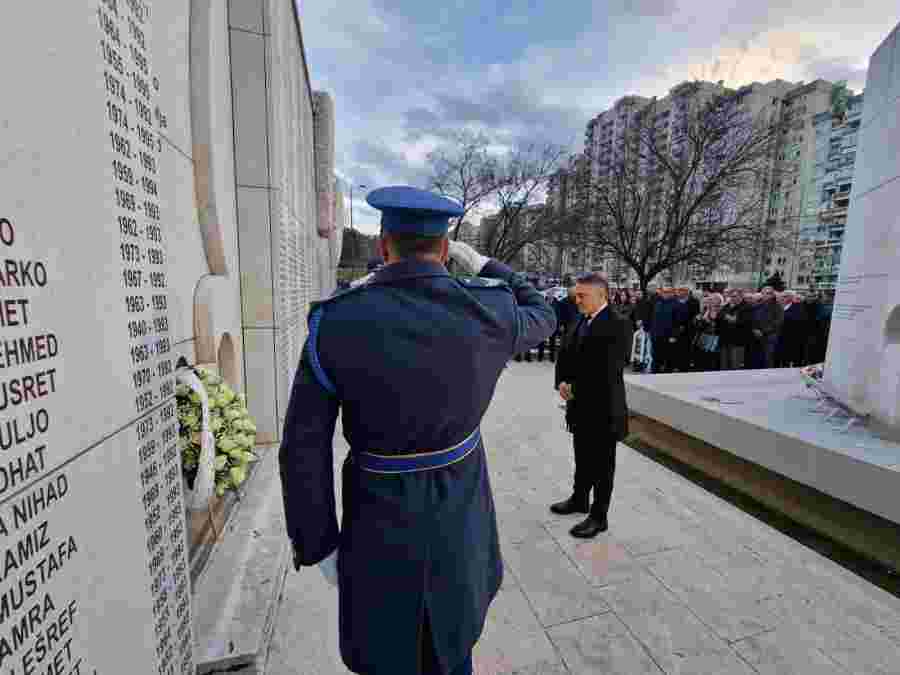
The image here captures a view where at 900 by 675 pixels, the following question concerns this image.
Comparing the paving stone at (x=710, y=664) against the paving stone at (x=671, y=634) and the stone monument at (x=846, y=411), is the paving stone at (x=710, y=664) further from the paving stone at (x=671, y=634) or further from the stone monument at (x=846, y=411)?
the stone monument at (x=846, y=411)

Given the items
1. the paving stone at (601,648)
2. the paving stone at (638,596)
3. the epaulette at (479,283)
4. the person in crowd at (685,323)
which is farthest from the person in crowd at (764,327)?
the epaulette at (479,283)


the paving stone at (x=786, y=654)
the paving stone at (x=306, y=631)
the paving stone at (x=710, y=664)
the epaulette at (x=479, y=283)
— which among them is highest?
the epaulette at (x=479, y=283)

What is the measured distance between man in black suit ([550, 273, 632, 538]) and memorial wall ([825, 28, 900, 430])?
2906mm

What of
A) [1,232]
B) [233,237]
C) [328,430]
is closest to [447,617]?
[328,430]

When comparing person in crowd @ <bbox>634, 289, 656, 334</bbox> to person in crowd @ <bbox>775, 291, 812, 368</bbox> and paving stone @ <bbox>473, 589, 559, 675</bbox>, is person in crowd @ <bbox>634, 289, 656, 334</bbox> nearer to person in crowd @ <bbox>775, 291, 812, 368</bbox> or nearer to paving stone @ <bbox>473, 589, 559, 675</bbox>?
person in crowd @ <bbox>775, 291, 812, 368</bbox>

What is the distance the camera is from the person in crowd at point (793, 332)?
31.3 feet

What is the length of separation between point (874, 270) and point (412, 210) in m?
5.74

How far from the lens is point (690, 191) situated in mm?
17156

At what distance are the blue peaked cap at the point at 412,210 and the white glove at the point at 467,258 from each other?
430mm

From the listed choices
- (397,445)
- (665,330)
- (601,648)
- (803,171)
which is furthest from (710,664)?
(803,171)

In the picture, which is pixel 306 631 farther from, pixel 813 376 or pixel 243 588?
pixel 813 376

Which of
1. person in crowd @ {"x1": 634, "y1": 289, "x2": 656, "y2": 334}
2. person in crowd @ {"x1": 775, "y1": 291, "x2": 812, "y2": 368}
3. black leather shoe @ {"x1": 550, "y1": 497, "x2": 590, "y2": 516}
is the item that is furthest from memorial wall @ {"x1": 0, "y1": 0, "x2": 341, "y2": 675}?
person in crowd @ {"x1": 775, "y1": 291, "x2": 812, "y2": 368}

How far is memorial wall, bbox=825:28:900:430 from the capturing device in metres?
4.37

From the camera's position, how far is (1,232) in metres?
0.76
